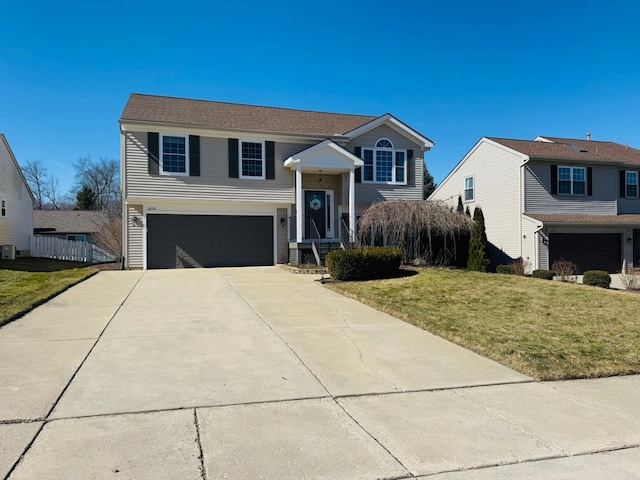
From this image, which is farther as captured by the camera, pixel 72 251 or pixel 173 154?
pixel 72 251

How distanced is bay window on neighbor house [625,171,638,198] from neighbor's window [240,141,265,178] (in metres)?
19.3

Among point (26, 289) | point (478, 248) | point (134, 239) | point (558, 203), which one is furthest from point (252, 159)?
point (558, 203)

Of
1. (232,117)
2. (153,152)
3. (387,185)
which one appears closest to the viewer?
(153,152)

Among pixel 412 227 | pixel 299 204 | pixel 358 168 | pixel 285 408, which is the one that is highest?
pixel 358 168

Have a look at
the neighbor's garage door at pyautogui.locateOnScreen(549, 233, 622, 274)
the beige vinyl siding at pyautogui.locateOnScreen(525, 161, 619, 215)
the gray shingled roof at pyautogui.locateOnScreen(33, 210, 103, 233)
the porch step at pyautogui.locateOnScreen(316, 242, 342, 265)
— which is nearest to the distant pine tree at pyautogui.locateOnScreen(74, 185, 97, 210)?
the gray shingled roof at pyautogui.locateOnScreen(33, 210, 103, 233)

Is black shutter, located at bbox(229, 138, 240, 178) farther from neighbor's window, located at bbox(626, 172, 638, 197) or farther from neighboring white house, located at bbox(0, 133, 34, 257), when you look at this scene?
neighbor's window, located at bbox(626, 172, 638, 197)

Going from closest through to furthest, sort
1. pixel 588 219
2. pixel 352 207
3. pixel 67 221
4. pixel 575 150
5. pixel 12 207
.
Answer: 1. pixel 352 207
2. pixel 588 219
3. pixel 575 150
4. pixel 12 207
5. pixel 67 221

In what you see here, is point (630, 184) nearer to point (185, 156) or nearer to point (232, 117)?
point (232, 117)

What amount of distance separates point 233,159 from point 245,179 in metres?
0.95

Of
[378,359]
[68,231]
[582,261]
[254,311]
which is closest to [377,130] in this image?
[582,261]

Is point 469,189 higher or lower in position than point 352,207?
higher

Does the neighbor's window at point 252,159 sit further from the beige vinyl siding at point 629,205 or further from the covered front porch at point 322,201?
the beige vinyl siding at point 629,205

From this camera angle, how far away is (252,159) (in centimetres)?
1942

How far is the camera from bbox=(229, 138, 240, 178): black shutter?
19031mm
